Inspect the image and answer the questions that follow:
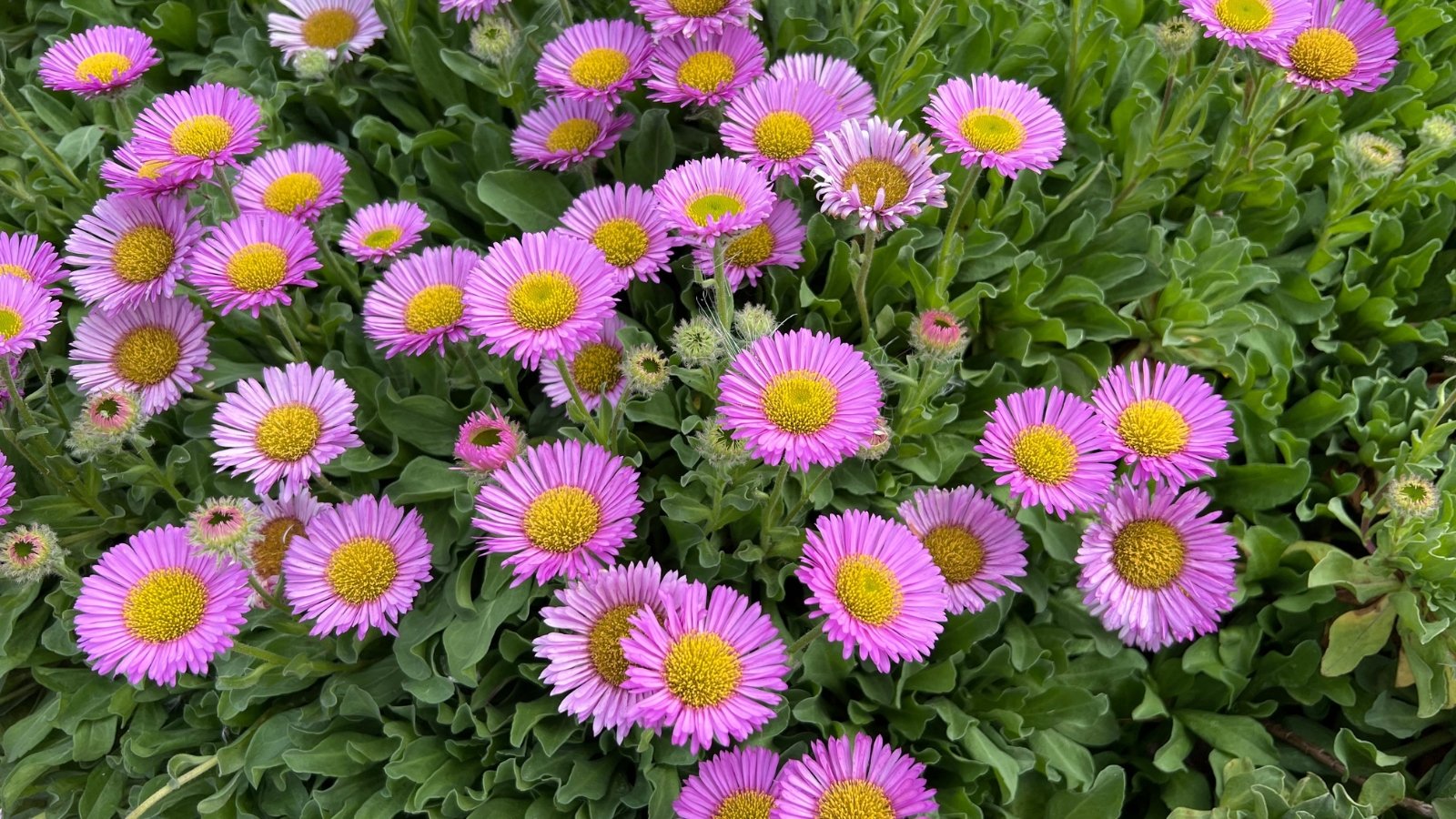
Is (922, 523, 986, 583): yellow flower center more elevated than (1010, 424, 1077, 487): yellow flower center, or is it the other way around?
(1010, 424, 1077, 487): yellow flower center

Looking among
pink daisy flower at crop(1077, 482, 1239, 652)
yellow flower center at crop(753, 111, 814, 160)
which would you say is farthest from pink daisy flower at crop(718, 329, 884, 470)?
pink daisy flower at crop(1077, 482, 1239, 652)

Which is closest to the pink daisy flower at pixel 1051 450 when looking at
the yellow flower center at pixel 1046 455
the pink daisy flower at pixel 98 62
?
the yellow flower center at pixel 1046 455

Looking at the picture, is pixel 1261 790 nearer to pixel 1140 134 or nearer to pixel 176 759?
pixel 1140 134

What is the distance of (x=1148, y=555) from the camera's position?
2281 millimetres

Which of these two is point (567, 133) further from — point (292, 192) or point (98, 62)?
point (98, 62)

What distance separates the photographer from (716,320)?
6.77 feet

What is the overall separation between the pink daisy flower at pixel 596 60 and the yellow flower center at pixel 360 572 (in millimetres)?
1217

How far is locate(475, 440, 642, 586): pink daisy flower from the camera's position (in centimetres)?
198

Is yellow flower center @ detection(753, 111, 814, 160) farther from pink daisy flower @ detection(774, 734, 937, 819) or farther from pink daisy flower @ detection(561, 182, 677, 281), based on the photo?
pink daisy flower @ detection(774, 734, 937, 819)

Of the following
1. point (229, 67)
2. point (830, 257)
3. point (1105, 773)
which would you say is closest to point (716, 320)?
point (830, 257)

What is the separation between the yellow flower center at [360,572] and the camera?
2119 millimetres

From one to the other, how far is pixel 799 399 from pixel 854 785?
2.57 feet

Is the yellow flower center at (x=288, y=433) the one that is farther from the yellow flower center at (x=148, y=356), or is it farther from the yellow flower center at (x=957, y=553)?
the yellow flower center at (x=957, y=553)

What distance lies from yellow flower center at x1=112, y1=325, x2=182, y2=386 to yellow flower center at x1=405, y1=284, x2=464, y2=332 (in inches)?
24.3
